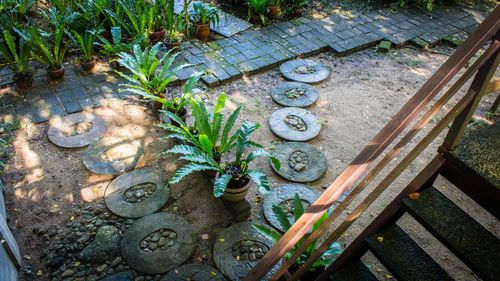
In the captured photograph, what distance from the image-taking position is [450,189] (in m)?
3.71

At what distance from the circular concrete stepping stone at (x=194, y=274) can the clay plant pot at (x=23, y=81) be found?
133 inches

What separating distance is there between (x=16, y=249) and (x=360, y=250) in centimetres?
266

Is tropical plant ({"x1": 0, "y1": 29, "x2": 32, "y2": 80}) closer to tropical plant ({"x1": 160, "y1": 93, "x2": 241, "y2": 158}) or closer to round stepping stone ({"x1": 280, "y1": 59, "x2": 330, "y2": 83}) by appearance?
tropical plant ({"x1": 160, "y1": 93, "x2": 241, "y2": 158})

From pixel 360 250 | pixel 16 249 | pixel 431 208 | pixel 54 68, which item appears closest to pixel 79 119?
pixel 54 68

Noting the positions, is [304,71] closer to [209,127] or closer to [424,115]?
[209,127]

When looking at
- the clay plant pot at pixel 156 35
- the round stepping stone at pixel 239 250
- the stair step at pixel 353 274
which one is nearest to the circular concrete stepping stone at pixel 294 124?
the round stepping stone at pixel 239 250

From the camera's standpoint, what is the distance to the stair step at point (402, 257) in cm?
199

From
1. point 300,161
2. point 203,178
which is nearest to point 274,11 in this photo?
point 300,161

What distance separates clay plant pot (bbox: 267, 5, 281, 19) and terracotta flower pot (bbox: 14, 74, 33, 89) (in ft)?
12.8

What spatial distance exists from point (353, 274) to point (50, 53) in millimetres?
4455

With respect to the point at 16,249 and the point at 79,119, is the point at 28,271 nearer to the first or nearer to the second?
the point at 16,249

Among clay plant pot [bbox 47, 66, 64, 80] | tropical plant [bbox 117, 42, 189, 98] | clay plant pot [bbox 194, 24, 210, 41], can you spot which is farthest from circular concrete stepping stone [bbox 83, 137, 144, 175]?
clay plant pot [bbox 194, 24, 210, 41]

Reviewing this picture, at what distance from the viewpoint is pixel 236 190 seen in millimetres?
3178

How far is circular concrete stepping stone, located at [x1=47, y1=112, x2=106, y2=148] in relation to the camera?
400cm
